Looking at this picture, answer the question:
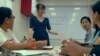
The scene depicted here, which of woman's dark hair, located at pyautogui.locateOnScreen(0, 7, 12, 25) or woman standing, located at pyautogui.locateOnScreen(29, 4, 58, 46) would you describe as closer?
woman's dark hair, located at pyautogui.locateOnScreen(0, 7, 12, 25)

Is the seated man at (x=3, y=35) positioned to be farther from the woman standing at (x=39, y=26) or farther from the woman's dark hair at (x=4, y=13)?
the woman standing at (x=39, y=26)

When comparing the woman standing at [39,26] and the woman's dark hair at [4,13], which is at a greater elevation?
the woman's dark hair at [4,13]

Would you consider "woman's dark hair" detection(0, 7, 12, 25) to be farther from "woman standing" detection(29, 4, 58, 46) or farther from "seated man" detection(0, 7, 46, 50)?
"woman standing" detection(29, 4, 58, 46)

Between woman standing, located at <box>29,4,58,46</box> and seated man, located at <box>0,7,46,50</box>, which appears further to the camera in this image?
woman standing, located at <box>29,4,58,46</box>

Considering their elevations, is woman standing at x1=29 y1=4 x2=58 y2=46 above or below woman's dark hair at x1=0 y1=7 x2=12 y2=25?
below

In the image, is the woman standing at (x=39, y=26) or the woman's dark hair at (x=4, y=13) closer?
the woman's dark hair at (x=4, y=13)

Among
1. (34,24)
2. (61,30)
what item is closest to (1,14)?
(34,24)

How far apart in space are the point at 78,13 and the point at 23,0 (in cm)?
207

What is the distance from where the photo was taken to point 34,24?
379 cm

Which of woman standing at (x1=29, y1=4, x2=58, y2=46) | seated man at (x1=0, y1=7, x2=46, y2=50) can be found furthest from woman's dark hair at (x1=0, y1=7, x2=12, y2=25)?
woman standing at (x1=29, y1=4, x2=58, y2=46)

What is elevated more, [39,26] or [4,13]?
[4,13]

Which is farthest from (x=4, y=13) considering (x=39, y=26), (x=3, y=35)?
(x=39, y=26)

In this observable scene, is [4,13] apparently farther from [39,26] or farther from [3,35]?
[39,26]

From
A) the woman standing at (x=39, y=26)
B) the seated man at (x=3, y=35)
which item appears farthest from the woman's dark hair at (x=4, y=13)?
the woman standing at (x=39, y=26)
